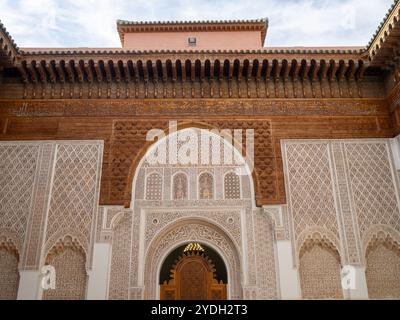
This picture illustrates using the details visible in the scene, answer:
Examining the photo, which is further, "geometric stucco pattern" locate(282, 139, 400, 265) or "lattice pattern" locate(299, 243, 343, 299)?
"geometric stucco pattern" locate(282, 139, 400, 265)

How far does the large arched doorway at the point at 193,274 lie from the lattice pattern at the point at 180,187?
694mm

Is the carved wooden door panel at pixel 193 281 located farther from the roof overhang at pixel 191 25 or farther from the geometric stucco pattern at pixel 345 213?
the roof overhang at pixel 191 25

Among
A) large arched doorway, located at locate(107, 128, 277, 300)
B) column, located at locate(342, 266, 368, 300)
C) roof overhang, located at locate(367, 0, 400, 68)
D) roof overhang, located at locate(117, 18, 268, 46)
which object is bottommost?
column, located at locate(342, 266, 368, 300)

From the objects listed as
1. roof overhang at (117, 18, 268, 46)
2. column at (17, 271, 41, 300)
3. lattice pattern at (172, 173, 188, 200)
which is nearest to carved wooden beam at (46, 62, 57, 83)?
lattice pattern at (172, 173, 188, 200)

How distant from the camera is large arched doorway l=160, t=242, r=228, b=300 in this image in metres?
5.33

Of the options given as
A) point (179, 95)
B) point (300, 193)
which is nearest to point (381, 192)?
point (300, 193)

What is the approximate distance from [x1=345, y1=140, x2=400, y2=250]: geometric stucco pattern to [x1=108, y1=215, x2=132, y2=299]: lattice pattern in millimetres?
3166

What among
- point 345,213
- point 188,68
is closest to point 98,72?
point 188,68

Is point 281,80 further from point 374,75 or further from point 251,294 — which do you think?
point 251,294

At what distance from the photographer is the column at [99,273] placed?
5.00 meters

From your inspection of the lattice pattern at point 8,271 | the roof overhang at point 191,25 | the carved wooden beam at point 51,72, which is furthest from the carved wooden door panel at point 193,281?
the roof overhang at point 191,25

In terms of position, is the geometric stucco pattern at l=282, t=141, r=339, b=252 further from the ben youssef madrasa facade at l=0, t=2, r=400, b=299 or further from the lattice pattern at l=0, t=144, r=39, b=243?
the lattice pattern at l=0, t=144, r=39, b=243

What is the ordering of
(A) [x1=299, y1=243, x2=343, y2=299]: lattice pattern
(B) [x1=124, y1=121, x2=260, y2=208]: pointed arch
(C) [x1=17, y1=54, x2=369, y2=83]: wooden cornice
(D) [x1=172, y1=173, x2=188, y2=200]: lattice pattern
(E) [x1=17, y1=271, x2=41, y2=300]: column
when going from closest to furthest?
(E) [x1=17, y1=271, x2=41, y2=300]: column
(A) [x1=299, y1=243, x2=343, y2=299]: lattice pattern
(B) [x1=124, y1=121, x2=260, y2=208]: pointed arch
(D) [x1=172, y1=173, x2=188, y2=200]: lattice pattern
(C) [x1=17, y1=54, x2=369, y2=83]: wooden cornice

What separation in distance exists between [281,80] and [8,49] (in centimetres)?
403
